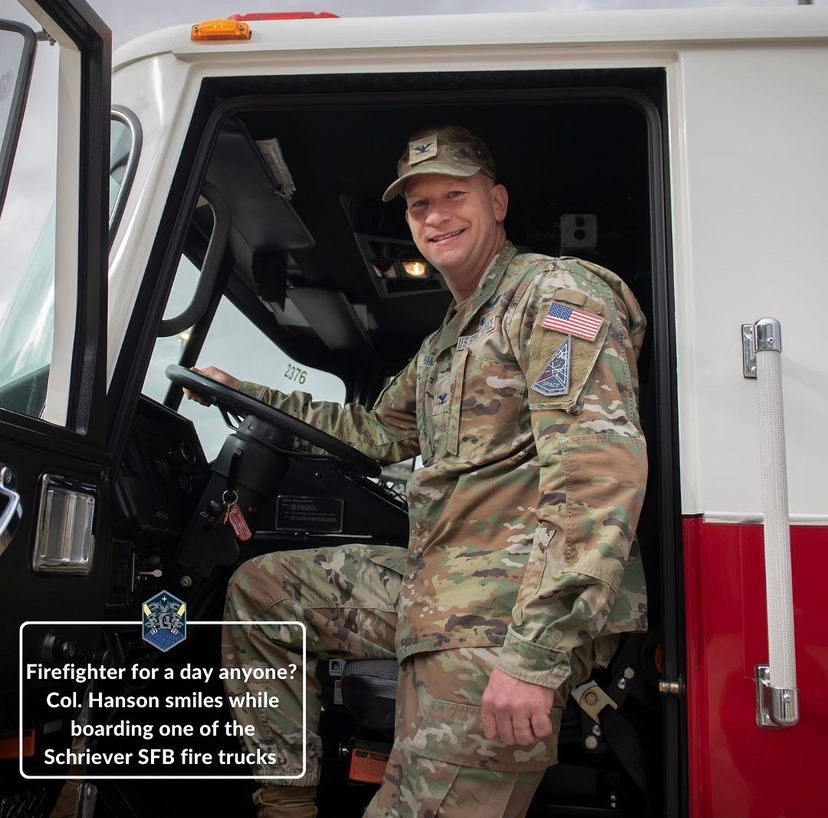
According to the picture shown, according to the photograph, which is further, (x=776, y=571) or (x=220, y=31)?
(x=220, y=31)

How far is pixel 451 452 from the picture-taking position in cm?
175

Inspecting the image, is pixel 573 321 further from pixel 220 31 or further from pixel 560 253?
pixel 560 253

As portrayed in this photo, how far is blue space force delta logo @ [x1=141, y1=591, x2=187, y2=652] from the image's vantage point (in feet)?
6.41

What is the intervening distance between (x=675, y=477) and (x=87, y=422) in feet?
3.27

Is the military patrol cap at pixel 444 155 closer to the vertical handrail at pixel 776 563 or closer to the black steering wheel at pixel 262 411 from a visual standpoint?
the black steering wheel at pixel 262 411

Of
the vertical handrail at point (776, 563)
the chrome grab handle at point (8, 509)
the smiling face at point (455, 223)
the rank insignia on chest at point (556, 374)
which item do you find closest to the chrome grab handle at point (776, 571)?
the vertical handrail at point (776, 563)

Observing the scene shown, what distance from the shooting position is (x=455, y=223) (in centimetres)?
197

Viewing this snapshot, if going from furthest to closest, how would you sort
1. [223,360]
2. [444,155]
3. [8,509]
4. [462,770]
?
[223,360] → [444,155] → [462,770] → [8,509]

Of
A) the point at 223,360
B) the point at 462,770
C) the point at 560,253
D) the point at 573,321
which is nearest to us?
the point at 462,770

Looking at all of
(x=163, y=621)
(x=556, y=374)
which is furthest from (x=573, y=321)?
(x=163, y=621)

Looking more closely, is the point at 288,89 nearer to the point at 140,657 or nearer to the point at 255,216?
the point at 255,216

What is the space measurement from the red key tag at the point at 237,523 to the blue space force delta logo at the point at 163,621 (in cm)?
20

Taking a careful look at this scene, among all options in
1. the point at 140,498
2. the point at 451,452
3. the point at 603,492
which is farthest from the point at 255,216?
the point at 603,492

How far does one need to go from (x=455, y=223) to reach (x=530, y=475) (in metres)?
0.64
